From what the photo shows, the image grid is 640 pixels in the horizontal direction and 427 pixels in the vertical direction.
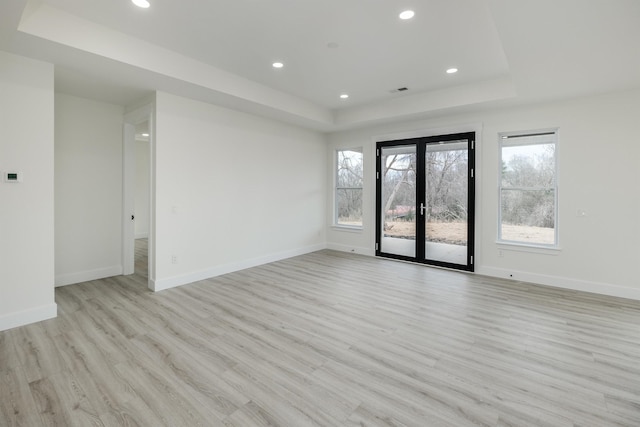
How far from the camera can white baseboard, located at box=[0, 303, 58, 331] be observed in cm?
302

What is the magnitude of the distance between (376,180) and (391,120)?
4.20ft

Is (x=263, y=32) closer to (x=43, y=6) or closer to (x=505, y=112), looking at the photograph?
(x=43, y=6)

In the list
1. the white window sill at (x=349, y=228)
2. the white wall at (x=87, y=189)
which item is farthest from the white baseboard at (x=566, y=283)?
the white wall at (x=87, y=189)

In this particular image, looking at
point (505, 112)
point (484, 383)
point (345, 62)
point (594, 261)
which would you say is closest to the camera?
point (484, 383)

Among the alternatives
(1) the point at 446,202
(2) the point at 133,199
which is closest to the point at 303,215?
(1) the point at 446,202

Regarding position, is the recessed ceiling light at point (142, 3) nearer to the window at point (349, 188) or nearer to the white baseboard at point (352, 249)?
the window at point (349, 188)

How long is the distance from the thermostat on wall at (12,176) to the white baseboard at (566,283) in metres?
6.26

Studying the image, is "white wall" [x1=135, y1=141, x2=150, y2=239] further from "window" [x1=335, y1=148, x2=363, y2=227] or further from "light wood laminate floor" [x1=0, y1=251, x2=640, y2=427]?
"window" [x1=335, y1=148, x2=363, y2=227]

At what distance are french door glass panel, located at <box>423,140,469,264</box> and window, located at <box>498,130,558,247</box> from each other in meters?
0.59

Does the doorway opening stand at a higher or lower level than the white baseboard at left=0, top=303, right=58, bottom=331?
higher

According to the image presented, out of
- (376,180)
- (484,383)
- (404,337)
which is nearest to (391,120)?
(376,180)

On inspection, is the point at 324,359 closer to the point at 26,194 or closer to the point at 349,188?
the point at 26,194

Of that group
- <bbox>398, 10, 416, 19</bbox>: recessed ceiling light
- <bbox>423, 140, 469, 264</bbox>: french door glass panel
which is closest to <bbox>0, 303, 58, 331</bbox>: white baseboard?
<bbox>398, 10, 416, 19</bbox>: recessed ceiling light

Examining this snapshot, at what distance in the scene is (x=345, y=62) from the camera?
394cm
